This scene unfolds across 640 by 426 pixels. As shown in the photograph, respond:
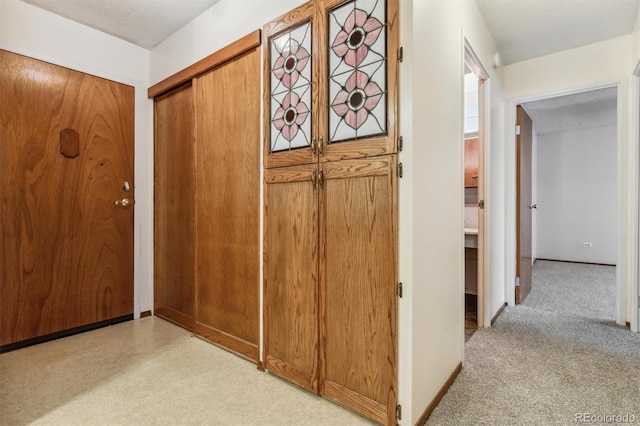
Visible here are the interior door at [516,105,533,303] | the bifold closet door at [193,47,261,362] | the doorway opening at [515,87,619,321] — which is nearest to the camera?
the bifold closet door at [193,47,261,362]

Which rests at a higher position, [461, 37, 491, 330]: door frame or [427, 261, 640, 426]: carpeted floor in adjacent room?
[461, 37, 491, 330]: door frame

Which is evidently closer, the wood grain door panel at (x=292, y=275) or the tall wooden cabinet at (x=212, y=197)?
the wood grain door panel at (x=292, y=275)

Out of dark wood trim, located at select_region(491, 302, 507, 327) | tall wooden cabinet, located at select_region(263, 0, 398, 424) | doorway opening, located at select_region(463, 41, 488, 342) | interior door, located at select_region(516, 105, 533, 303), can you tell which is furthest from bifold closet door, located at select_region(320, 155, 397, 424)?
interior door, located at select_region(516, 105, 533, 303)

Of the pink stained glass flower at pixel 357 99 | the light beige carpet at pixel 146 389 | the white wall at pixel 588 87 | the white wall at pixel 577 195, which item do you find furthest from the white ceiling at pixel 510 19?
the white wall at pixel 577 195

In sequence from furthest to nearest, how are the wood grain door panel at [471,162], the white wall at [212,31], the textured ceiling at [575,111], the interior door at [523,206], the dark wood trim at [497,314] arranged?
1. the textured ceiling at [575,111]
2. the wood grain door panel at [471,162]
3. the interior door at [523,206]
4. the dark wood trim at [497,314]
5. the white wall at [212,31]

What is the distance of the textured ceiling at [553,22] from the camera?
2.27m

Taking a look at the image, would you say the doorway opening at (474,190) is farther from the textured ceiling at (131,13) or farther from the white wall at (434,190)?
the textured ceiling at (131,13)

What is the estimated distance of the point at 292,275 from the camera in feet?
5.91

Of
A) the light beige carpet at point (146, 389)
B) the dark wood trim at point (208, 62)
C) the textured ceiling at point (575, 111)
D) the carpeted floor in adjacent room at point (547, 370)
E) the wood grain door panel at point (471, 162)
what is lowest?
the light beige carpet at point (146, 389)

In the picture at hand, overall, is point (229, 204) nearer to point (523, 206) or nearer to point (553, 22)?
point (553, 22)

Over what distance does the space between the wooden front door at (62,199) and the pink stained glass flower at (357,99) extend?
2232 millimetres

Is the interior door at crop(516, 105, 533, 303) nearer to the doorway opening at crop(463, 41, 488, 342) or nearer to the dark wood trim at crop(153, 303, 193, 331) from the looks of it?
the doorway opening at crop(463, 41, 488, 342)

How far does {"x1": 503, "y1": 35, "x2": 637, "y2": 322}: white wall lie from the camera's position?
2.63 meters

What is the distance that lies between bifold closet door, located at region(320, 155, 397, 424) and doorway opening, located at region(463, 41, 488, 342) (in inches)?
51.1
